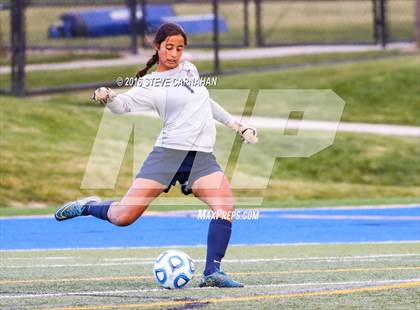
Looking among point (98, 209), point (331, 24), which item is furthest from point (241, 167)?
point (331, 24)

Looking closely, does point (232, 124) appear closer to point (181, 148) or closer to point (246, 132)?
point (246, 132)

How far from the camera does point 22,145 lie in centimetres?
2259

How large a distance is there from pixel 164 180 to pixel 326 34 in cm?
3263

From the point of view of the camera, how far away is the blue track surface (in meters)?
15.4

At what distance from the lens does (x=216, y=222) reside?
10016 millimetres

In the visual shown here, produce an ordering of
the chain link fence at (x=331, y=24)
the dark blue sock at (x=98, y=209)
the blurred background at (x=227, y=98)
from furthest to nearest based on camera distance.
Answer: the chain link fence at (x=331, y=24) < the blurred background at (x=227, y=98) < the dark blue sock at (x=98, y=209)

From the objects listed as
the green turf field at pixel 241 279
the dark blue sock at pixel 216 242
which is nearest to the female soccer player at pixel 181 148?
the dark blue sock at pixel 216 242

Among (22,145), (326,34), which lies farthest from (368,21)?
(22,145)

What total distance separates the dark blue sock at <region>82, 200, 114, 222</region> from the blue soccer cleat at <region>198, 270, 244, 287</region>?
0.95 meters

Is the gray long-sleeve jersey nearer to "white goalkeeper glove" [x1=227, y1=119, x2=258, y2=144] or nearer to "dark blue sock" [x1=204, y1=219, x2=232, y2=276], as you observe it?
"white goalkeeper glove" [x1=227, y1=119, x2=258, y2=144]

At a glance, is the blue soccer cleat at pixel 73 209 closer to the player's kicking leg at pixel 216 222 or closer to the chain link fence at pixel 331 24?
the player's kicking leg at pixel 216 222

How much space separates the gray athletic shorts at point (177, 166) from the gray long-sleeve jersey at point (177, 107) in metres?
0.06

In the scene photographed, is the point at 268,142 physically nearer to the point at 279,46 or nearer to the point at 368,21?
the point at 279,46

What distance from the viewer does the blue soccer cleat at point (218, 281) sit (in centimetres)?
988
